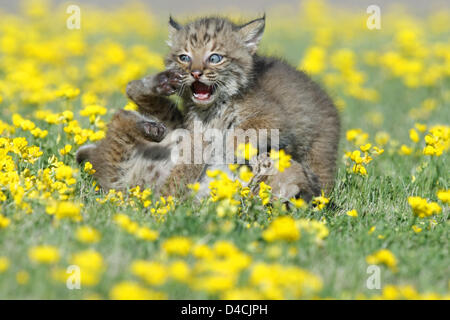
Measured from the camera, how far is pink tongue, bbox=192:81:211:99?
496 centimetres

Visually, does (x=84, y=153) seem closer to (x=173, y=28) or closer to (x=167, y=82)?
(x=167, y=82)

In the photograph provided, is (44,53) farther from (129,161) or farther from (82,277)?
(82,277)

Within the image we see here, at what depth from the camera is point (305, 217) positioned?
172 inches

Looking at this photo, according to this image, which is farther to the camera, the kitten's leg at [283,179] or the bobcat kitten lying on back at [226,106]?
the bobcat kitten lying on back at [226,106]

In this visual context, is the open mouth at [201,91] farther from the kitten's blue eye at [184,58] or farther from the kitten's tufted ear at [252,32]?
the kitten's tufted ear at [252,32]

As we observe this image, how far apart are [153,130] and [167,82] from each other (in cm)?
42

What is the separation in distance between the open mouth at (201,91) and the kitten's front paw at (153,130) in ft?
1.25

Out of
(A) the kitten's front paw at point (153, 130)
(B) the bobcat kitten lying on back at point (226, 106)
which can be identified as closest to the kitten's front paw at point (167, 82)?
(B) the bobcat kitten lying on back at point (226, 106)

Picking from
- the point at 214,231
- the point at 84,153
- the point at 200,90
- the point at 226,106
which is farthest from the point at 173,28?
the point at 214,231

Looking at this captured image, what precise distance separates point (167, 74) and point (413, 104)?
5868 millimetres

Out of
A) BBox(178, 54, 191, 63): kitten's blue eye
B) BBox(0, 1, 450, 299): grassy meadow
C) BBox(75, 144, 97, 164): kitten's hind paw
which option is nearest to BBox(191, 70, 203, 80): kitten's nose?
BBox(178, 54, 191, 63): kitten's blue eye

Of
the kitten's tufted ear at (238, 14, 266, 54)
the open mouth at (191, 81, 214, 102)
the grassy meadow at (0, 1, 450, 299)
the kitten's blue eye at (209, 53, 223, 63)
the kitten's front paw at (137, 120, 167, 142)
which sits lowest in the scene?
the grassy meadow at (0, 1, 450, 299)

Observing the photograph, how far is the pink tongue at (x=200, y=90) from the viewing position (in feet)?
16.3

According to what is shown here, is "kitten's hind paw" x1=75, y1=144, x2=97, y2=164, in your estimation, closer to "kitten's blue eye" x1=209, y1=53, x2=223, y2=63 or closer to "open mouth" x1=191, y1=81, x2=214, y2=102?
"open mouth" x1=191, y1=81, x2=214, y2=102
